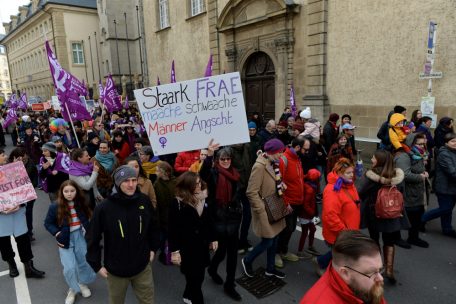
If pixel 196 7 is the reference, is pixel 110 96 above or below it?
below

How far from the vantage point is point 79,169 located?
4531 millimetres

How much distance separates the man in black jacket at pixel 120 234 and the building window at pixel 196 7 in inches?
629

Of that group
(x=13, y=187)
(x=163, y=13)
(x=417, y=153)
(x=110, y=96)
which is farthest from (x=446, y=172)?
(x=163, y=13)

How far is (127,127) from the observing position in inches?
316

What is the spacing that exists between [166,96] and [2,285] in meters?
3.12

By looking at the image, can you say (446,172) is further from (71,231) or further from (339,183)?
(71,231)

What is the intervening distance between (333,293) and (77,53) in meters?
43.2

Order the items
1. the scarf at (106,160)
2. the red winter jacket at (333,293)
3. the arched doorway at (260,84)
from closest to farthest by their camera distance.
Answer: the red winter jacket at (333,293)
the scarf at (106,160)
the arched doorway at (260,84)

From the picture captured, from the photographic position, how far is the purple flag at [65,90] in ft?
20.7

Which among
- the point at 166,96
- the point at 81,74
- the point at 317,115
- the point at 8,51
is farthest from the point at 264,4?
the point at 8,51

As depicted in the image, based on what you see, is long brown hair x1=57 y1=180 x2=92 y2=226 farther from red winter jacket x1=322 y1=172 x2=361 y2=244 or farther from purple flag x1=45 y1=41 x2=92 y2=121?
purple flag x1=45 y1=41 x2=92 y2=121

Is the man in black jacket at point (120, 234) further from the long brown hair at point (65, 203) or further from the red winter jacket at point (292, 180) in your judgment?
the red winter jacket at point (292, 180)

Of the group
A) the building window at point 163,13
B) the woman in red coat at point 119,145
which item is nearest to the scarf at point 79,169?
the woman in red coat at point 119,145

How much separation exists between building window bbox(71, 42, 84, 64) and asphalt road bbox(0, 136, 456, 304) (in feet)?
129
